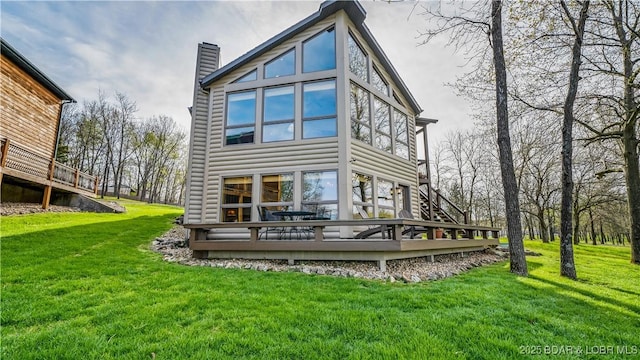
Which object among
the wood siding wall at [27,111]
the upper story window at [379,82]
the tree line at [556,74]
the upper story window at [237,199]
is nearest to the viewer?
the tree line at [556,74]

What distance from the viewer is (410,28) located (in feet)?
24.3

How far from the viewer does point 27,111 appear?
505 inches

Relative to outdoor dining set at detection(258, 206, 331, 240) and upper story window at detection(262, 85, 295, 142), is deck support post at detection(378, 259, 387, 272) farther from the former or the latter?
upper story window at detection(262, 85, 295, 142)

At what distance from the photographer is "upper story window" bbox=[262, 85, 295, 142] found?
28.5ft

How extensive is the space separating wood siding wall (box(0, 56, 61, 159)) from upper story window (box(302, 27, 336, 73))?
11721 mm

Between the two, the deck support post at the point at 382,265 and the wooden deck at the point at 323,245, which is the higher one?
the wooden deck at the point at 323,245

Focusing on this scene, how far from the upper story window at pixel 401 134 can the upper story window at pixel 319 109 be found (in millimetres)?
→ 3051

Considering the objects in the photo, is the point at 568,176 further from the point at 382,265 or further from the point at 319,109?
the point at 319,109

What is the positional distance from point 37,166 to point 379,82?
13.7m

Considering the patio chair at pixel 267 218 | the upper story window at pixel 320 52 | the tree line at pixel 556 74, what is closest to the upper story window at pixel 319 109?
the upper story window at pixel 320 52

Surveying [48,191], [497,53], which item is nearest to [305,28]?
[497,53]

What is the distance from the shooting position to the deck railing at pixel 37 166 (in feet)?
34.0

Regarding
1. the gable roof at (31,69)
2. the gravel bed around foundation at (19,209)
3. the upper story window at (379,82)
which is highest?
the gable roof at (31,69)

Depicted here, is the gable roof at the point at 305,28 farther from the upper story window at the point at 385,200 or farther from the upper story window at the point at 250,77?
the upper story window at the point at 385,200
